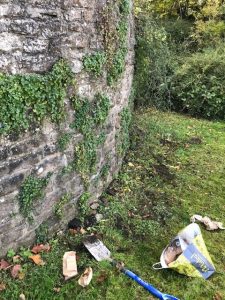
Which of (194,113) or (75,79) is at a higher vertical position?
(75,79)

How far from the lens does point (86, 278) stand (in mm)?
3207

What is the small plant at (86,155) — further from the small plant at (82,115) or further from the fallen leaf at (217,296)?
the fallen leaf at (217,296)

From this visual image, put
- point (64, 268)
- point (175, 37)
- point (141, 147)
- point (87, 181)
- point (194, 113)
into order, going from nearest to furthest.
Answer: point (64, 268) → point (87, 181) → point (141, 147) → point (194, 113) → point (175, 37)

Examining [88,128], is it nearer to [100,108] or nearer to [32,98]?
[100,108]

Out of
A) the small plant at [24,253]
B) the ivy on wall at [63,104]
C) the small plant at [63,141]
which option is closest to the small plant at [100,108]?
the ivy on wall at [63,104]

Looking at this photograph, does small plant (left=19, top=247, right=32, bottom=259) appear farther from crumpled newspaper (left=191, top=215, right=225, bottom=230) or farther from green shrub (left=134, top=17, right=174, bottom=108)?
green shrub (left=134, top=17, right=174, bottom=108)

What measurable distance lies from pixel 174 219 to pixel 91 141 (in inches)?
53.0

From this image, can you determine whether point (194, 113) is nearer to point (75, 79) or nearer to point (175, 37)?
point (175, 37)

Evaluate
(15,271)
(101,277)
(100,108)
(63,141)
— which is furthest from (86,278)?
(100,108)

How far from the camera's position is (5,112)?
286 centimetres

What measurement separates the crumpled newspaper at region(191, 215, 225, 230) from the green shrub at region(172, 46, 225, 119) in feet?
16.1

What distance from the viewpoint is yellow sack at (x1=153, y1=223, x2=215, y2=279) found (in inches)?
132

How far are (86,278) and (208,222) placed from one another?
1689 mm

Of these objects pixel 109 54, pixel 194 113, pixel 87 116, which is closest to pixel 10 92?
pixel 87 116
